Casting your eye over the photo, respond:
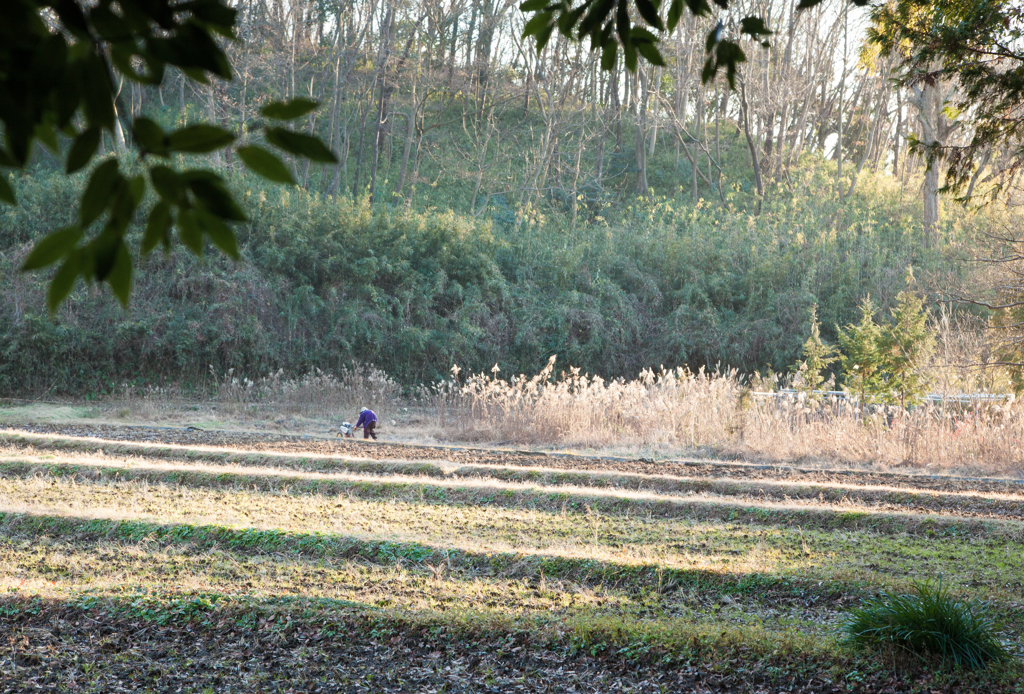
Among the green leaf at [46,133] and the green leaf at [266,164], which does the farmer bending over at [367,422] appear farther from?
the green leaf at [266,164]

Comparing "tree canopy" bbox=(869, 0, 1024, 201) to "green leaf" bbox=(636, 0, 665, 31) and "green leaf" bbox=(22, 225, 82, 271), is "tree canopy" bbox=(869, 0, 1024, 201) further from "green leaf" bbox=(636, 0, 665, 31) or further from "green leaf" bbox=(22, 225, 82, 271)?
"green leaf" bbox=(22, 225, 82, 271)

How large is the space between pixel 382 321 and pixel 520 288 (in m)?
3.38

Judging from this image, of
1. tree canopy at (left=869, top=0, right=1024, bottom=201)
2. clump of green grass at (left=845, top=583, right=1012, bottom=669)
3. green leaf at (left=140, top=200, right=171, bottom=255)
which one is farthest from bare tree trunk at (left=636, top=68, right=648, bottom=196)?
green leaf at (left=140, top=200, right=171, bottom=255)

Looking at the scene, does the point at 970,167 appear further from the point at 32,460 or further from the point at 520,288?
the point at 520,288

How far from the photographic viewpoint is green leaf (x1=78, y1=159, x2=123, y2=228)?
102 cm

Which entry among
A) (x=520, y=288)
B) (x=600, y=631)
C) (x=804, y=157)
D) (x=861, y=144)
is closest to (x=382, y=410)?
(x=520, y=288)

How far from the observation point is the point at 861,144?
90.6 feet

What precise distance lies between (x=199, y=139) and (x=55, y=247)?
0.24m

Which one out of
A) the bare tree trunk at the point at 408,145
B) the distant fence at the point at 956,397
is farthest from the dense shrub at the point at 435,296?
the distant fence at the point at 956,397

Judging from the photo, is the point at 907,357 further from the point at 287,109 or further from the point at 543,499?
the point at 287,109

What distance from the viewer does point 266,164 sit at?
1.09 m

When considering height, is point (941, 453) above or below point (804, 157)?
below

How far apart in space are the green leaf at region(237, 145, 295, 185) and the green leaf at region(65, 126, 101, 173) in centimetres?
19

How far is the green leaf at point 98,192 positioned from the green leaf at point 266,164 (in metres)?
0.17
